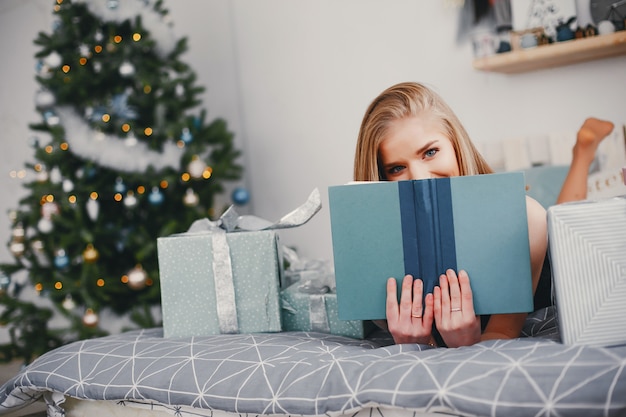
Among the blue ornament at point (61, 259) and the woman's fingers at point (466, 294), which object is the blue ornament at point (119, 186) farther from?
the woman's fingers at point (466, 294)

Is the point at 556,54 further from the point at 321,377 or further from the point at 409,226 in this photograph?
the point at 321,377

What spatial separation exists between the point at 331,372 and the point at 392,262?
189mm

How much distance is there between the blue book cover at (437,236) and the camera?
0.89 m

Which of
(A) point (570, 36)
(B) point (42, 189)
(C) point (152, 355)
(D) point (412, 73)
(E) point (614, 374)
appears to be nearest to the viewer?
(E) point (614, 374)

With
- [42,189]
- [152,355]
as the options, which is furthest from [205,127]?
[152,355]

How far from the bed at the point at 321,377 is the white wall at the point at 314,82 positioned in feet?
4.90

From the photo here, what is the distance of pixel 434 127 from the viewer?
1098mm

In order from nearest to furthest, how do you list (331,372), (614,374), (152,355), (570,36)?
(614,374), (331,372), (152,355), (570,36)

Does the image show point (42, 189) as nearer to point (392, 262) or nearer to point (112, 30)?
point (112, 30)

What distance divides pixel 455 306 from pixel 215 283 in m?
0.51

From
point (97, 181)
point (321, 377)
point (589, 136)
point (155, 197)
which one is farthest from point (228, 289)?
point (97, 181)

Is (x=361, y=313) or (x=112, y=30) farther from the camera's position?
(x=112, y=30)

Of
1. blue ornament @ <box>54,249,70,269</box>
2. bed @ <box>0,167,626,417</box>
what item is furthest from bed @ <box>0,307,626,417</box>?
blue ornament @ <box>54,249,70,269</box>

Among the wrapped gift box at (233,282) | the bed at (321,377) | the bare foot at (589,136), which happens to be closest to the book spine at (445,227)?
the bed at (321,377)
